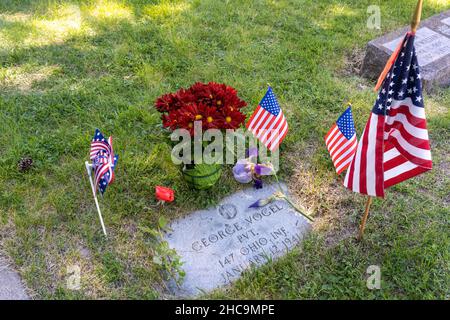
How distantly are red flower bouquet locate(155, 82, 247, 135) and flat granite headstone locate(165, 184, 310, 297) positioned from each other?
0.73 metres

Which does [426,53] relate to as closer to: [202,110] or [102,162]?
[202,110]

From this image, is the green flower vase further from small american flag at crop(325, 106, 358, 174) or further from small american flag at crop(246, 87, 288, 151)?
small american flag at crop(325, 106, 358, 174)

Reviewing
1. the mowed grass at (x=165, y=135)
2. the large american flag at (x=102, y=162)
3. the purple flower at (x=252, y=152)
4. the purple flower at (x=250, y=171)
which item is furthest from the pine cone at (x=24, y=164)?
the purple flower at (x=252, y=152)

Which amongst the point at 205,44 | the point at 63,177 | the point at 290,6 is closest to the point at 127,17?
the point at 205,44

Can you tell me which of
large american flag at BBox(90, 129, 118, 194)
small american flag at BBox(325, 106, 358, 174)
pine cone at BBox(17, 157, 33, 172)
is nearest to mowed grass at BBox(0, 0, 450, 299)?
pine cone at BBox(17, 157, 33, 172)

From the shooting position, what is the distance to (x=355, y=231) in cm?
329

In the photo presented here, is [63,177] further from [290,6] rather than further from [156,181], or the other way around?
[290,6]

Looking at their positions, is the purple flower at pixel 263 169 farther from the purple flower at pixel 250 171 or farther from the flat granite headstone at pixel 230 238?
the flat granite headstone at pixel 230 238

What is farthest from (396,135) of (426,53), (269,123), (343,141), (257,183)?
(426,53)

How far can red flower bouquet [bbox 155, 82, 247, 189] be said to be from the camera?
9.80ft

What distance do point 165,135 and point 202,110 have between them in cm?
53

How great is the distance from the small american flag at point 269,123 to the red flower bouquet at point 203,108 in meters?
0.37

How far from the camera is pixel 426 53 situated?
474 cm

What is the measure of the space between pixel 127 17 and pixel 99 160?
328cm
